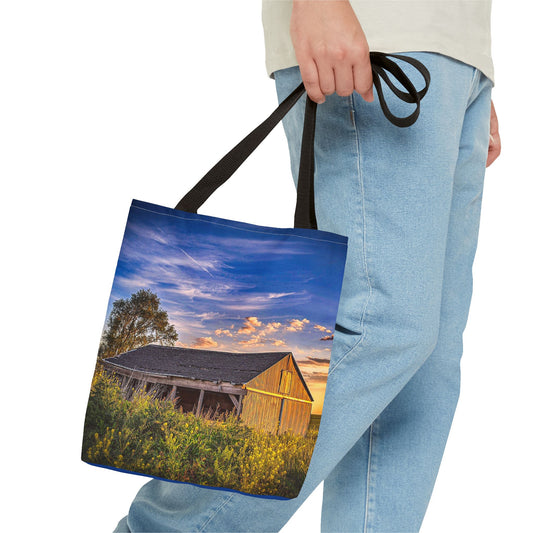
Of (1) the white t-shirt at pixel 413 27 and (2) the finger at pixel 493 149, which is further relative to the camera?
(2) the finger at pixel 493 149

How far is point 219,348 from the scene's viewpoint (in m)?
0.83

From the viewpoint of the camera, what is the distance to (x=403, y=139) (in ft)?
2.82

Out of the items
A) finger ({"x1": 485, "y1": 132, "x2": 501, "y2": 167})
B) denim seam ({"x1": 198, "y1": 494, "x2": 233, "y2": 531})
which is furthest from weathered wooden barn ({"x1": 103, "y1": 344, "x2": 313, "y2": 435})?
finger ({"x1": 485, "y1": 132, "x2": 501, "y2": 167})

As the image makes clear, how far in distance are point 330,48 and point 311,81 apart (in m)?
0.05

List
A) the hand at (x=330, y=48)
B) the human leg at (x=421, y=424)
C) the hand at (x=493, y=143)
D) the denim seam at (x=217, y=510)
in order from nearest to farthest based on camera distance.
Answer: the hand at (x=330, y=48) → the denim seam at (x=217, y=510) → the human leg at (x=421, y=424) → the hand at (x=493, y=143)

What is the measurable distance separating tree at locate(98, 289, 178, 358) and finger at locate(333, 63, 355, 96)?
34 centimetres

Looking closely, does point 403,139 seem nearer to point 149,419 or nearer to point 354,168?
point 354,168

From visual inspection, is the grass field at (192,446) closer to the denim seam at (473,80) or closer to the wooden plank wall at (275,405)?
the wooden plank wall at (275,405)

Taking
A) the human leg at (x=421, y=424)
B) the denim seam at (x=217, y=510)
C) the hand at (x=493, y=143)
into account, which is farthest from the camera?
the hand at (x=493, y=143)

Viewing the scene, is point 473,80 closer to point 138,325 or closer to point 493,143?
point 493,143

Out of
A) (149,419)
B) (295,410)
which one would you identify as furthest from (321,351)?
(149,419)

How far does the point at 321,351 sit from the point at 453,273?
332mm

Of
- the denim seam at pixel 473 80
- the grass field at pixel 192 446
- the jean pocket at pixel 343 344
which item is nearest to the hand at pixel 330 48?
the denim seam at pixel 473 80

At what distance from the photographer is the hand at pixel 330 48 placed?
0.78 meters
